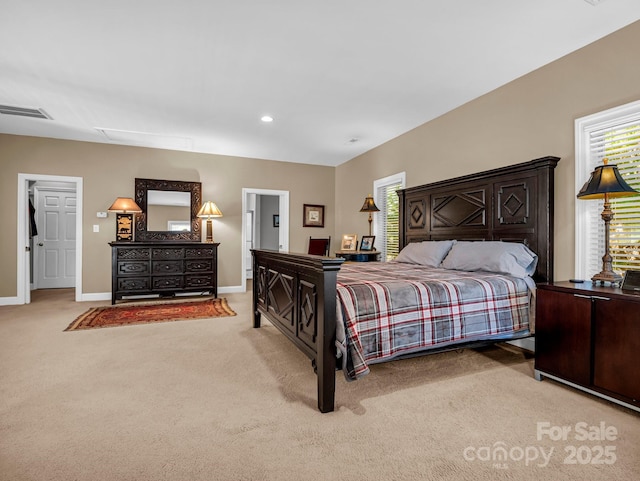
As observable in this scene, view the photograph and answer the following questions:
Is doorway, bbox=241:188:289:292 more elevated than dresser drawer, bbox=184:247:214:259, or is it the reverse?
doorway, bbox=241:188:289:292

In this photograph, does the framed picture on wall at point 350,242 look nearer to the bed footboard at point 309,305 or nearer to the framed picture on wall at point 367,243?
the framed picture on wall at point 367,243

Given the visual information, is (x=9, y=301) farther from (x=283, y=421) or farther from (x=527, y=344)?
(x=527, y=344)

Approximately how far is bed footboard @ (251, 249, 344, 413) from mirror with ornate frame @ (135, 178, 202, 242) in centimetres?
318

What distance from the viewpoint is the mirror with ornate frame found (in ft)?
19.0

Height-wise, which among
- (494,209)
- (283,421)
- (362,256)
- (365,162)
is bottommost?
(283,421)

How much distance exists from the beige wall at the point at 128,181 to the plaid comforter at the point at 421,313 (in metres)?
4.50

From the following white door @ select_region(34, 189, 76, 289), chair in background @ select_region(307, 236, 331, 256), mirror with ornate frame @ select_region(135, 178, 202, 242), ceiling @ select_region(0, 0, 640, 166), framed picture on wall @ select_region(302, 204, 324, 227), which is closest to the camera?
ceiling @ select_region(0, 0, 640, 166)

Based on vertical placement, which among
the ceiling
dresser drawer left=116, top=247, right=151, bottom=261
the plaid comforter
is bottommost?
the plaid comforter

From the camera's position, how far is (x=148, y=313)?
15.0 feet

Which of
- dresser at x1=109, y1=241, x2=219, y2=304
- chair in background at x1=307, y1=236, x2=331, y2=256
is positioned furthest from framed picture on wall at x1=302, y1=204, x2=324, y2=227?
dresser at x1=109, y1=241, x2=219, y2=304

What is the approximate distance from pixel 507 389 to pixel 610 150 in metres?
2.01

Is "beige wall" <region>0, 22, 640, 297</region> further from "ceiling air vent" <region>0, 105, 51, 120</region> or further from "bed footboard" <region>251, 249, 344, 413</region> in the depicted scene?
"bed footboard" <region>251, 249, 344, 413</region>

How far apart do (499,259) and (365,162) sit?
354 cm

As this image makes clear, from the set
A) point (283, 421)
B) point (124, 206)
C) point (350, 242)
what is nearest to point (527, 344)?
point (283, 421)
